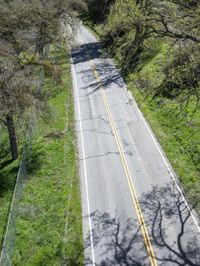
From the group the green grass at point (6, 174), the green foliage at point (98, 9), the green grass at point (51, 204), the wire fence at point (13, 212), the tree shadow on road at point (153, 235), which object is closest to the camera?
the tree shadow on road at point (153, 235)

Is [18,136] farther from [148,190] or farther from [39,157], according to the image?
[148,190]

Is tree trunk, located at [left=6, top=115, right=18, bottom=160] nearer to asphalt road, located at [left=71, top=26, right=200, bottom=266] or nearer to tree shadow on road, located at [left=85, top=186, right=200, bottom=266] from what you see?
asphalt road, located at [left=71, top=26, right=200, bottom=266]

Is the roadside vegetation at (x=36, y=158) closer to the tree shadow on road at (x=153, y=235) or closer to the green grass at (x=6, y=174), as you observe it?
the green grass at (x=6, y=174)

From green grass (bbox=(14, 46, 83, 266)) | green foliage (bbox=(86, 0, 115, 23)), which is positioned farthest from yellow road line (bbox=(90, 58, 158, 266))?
green foliage (bbox=(86, 0, 115, 23))

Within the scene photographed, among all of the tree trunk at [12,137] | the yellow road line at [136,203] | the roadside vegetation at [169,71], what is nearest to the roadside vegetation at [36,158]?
the tree trunk at [12,137]

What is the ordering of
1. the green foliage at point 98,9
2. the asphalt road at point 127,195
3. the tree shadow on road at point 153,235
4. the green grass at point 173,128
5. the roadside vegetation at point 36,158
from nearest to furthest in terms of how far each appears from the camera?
the tree shadow on road at point 153,235 < the asphalt road at point 127,195 < the roadside vegetation at point 36,158 < the green grass at point 173,128 < the green foliage at point 98,9

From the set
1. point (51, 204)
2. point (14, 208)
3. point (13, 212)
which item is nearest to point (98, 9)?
point (51, 204)

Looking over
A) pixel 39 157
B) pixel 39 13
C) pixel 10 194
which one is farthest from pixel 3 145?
pixel 39 13
